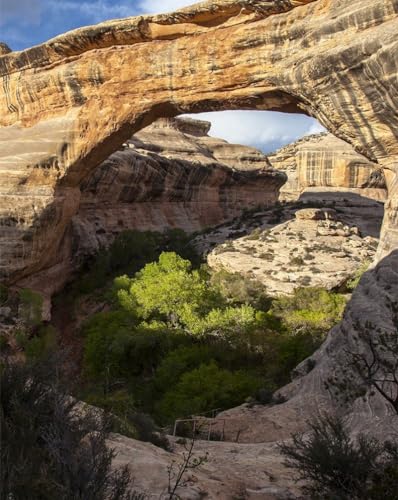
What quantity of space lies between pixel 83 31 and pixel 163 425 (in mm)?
13961

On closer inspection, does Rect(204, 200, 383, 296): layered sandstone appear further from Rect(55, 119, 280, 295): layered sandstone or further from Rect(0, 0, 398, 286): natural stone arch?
Rect(0, 0, 398, 286): natural stone arch

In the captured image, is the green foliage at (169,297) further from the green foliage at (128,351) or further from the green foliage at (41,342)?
the green foliage at (41,342)

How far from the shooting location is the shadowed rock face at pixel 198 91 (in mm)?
11274

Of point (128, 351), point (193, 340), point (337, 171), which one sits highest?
point (337, 171)

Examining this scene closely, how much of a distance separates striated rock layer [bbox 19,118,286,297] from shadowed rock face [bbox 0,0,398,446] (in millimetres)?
4085

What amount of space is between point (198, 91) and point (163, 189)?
17.5m

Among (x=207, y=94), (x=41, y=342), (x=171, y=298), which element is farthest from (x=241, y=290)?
(x=207, y=94)

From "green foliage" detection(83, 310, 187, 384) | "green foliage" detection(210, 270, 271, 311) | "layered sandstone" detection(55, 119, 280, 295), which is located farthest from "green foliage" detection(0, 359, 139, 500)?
"layered sandstone" detection(55, 119, 280, 295)

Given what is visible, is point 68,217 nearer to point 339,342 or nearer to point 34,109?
point 34,109

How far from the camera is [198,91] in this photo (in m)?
15.4

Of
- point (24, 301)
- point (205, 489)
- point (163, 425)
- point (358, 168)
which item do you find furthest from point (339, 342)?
point (358, 168)

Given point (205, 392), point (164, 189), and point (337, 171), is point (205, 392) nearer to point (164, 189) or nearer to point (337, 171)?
point (164, 189)

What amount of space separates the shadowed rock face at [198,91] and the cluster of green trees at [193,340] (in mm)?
2560

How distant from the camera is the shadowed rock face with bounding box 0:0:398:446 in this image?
11274 mm
